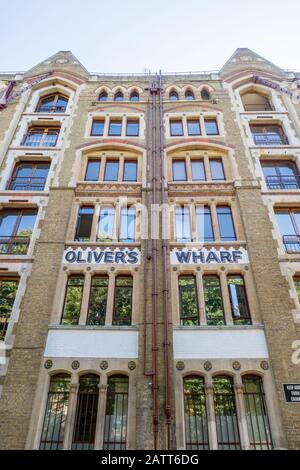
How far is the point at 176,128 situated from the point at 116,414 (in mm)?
16124

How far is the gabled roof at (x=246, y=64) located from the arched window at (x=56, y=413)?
72.3 ft

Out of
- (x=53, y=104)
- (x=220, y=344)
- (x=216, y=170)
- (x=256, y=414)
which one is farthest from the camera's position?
(x=53, y=104)

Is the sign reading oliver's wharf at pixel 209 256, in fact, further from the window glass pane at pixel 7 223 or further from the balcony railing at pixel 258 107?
the balcony railing at pixel 258 107

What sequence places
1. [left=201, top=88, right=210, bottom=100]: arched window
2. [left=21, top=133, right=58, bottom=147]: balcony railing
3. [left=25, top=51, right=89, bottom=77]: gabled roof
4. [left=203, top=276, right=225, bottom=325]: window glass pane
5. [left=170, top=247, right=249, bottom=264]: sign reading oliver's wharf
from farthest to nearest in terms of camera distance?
1. [left=25, top=51, right=89, bottom=77]: gabled roof
2. [left=201, top=88, right=210, bottom=100]: arched window
3. [left=21, top=133, right=58, bottom=147]: balcony railing
4. [left=170, top=247, right=249, bottom=264]: sign reading oliver's wharf
5. [left=203, top=276, right=225, bottom=325]: window glass pane

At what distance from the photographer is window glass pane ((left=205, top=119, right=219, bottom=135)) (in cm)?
2027

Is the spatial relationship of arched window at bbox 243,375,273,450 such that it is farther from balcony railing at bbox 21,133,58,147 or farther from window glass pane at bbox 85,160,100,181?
balcony railing at bbox 21,133,58,147

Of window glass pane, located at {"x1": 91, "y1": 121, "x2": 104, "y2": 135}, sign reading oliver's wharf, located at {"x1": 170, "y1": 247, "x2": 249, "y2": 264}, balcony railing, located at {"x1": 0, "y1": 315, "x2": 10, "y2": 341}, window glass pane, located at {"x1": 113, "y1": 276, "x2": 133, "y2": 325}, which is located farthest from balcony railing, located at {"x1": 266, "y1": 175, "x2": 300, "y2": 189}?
balcony railing, located at {"x1": 0, "y1": 315, "x2": 10, "y2": 341}

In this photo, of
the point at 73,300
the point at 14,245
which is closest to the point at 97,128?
the point at 14,245

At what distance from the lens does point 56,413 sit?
1107 cm

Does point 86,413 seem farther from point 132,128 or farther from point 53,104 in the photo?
point 53,104

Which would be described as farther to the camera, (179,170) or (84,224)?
(179,170)

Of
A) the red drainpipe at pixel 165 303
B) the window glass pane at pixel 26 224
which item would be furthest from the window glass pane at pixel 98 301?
the window glass pane at pixel 26 224

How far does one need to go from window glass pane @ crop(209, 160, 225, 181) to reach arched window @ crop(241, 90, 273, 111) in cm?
667
